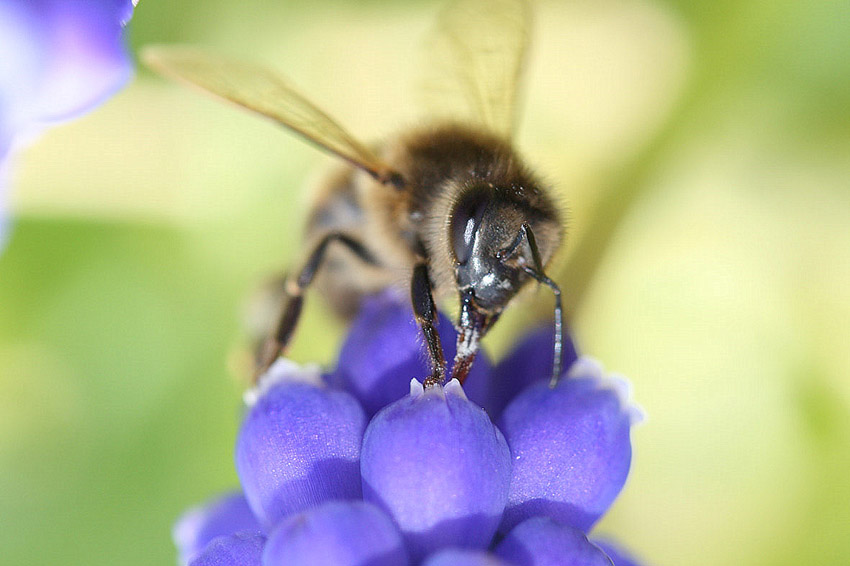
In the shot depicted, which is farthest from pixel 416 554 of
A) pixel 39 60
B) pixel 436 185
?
pixel 39 60

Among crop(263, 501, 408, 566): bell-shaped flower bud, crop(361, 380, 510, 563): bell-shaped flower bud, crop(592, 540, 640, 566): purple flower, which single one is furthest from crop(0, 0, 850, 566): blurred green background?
crop(263, 501, 408, 566): bell-shaped flower bud

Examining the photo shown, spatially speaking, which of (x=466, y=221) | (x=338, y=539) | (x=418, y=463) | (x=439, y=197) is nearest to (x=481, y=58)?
(x=439, y=197)

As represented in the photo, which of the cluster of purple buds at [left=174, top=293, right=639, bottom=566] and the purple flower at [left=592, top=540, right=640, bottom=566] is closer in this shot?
the cluster of purple buds at [left=174, top=293, right=639, bottom=566]

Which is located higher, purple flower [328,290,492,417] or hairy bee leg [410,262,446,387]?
hairy bee leg [410,262,446,387]

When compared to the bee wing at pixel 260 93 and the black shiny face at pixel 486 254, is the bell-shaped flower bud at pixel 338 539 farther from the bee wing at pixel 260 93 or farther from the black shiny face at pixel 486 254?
the bee wing at pixel 260 93

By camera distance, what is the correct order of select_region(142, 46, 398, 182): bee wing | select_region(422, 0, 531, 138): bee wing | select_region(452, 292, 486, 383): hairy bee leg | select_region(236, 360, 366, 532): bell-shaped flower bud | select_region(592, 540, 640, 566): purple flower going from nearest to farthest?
select_region(236, 360, 366, 532): bell-shaped flower bud, select_region(452, 292, 486, 383): hairy bee leg, select_region(592, 540, 640, 566): purple flower, select_region(142, 46, 398, 182): bee wing, select_region(422, 0, 531, 138): bee wing

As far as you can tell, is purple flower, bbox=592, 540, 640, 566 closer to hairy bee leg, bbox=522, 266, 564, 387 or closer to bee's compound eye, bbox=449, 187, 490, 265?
hairy bee leg, bbox=522, 266, 564, 387

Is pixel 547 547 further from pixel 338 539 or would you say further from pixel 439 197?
pixel 439 197
